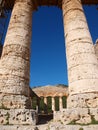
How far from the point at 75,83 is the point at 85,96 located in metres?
0.72

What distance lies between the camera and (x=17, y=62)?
672 cm

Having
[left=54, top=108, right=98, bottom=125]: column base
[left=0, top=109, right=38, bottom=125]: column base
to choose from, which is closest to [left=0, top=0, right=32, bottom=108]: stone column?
[left=0, top=109, right=38, bottom=125]: column base

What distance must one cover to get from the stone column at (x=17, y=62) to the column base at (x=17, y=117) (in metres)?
0.42

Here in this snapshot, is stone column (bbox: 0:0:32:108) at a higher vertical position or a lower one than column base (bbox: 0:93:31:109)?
higher

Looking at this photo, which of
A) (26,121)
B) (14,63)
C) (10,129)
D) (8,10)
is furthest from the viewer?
(8,10)

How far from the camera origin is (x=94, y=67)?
252 inches

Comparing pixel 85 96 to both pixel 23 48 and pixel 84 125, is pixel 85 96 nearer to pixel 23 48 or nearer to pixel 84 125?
pixel 84 125

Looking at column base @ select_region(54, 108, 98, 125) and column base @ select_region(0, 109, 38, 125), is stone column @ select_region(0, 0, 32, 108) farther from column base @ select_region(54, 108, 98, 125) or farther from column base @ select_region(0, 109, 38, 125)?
column base @ select_region(54, 108, 98, 125)

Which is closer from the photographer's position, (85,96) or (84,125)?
(84,125)

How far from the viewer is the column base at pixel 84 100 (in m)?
5.50

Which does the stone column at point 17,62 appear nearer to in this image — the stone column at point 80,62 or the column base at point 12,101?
the column base at point 12,101

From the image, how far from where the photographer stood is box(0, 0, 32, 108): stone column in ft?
19.4

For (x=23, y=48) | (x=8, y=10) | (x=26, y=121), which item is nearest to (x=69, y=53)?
(x=23, y=48)

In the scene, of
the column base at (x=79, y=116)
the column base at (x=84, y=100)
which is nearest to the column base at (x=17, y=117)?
the column base at (x=79, y=116)
